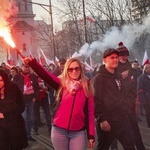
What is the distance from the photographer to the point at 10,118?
508 centimetres

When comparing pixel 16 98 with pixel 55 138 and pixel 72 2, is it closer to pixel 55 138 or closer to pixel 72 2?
pixel 55 138

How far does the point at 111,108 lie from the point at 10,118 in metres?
1.42

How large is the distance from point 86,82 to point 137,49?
30.0 m

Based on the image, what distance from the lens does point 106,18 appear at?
3012 centimetres

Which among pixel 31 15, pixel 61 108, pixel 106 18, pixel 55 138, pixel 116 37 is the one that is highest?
pixel 31 15

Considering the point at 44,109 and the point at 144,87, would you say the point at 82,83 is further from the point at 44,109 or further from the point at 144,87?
the point at 144,87

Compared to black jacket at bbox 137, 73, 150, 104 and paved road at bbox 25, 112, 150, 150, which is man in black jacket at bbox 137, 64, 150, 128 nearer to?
black jacket at bbox 137, 73, 150, 104

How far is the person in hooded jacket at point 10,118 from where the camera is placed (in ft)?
16.6

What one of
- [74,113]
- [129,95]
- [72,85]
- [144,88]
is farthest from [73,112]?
[144,88]

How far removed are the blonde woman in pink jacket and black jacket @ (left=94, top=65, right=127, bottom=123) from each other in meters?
0.52

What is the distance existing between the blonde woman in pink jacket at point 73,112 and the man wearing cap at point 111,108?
526 mm

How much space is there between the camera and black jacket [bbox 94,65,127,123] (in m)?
5.03

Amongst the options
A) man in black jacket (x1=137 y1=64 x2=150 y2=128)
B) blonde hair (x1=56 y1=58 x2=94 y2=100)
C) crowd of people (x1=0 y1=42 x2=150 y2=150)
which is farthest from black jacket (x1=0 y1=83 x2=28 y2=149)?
man in black jacket (x1=137 y1=64 x2=150 y2=128)

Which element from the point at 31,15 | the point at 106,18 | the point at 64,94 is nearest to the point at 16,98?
the point at 64,94
